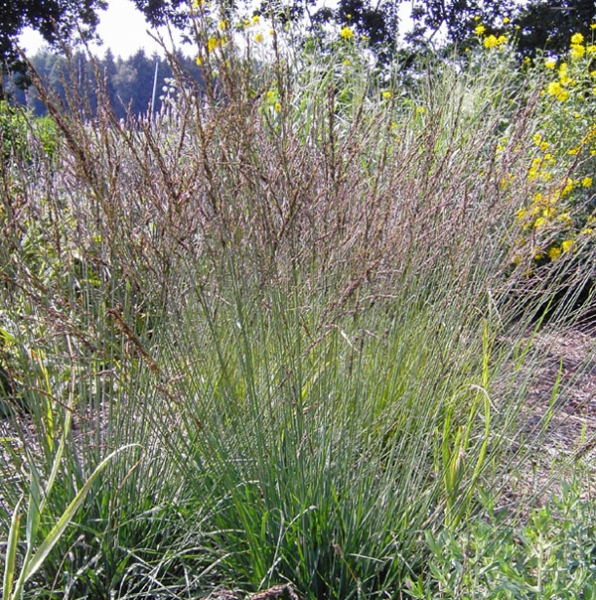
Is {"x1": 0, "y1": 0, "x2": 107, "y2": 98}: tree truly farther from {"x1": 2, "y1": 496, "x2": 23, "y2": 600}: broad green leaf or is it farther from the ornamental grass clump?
{"x1": 2, "y1": 496, "x2": 23, "y2": 600}: broad green leaf

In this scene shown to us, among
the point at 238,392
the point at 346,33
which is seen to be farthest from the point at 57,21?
the point at 346,33

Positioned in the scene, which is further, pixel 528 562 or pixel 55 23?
pixel 55 23

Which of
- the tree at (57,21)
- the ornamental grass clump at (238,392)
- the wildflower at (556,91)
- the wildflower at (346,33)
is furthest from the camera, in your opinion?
the wildflower at (346,33)

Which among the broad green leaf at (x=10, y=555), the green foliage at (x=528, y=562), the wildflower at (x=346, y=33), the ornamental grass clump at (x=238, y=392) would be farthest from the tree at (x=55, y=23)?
→ the wildflower at (x=346, y=33)

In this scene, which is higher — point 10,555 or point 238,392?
point 10,555

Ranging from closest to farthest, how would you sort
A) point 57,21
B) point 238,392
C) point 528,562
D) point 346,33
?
point 528,562
point 238,392
point 57,21
point 346,33

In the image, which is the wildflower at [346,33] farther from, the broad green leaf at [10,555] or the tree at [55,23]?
the broad green leaf at [10,555]

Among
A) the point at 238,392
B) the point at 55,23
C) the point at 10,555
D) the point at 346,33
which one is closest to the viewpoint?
the point at 10,555

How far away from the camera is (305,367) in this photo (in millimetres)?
1715

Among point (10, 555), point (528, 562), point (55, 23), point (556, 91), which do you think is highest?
point (55, 23)

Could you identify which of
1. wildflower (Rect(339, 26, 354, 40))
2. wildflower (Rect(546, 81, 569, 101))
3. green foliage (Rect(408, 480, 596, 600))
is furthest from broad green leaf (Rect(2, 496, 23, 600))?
wildflower (Rect(339, 26, 354, 40))

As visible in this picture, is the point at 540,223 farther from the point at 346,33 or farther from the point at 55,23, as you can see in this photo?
the point at 346,33

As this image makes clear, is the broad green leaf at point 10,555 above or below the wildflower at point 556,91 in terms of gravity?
below

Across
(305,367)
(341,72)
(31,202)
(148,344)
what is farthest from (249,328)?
(341,72)
